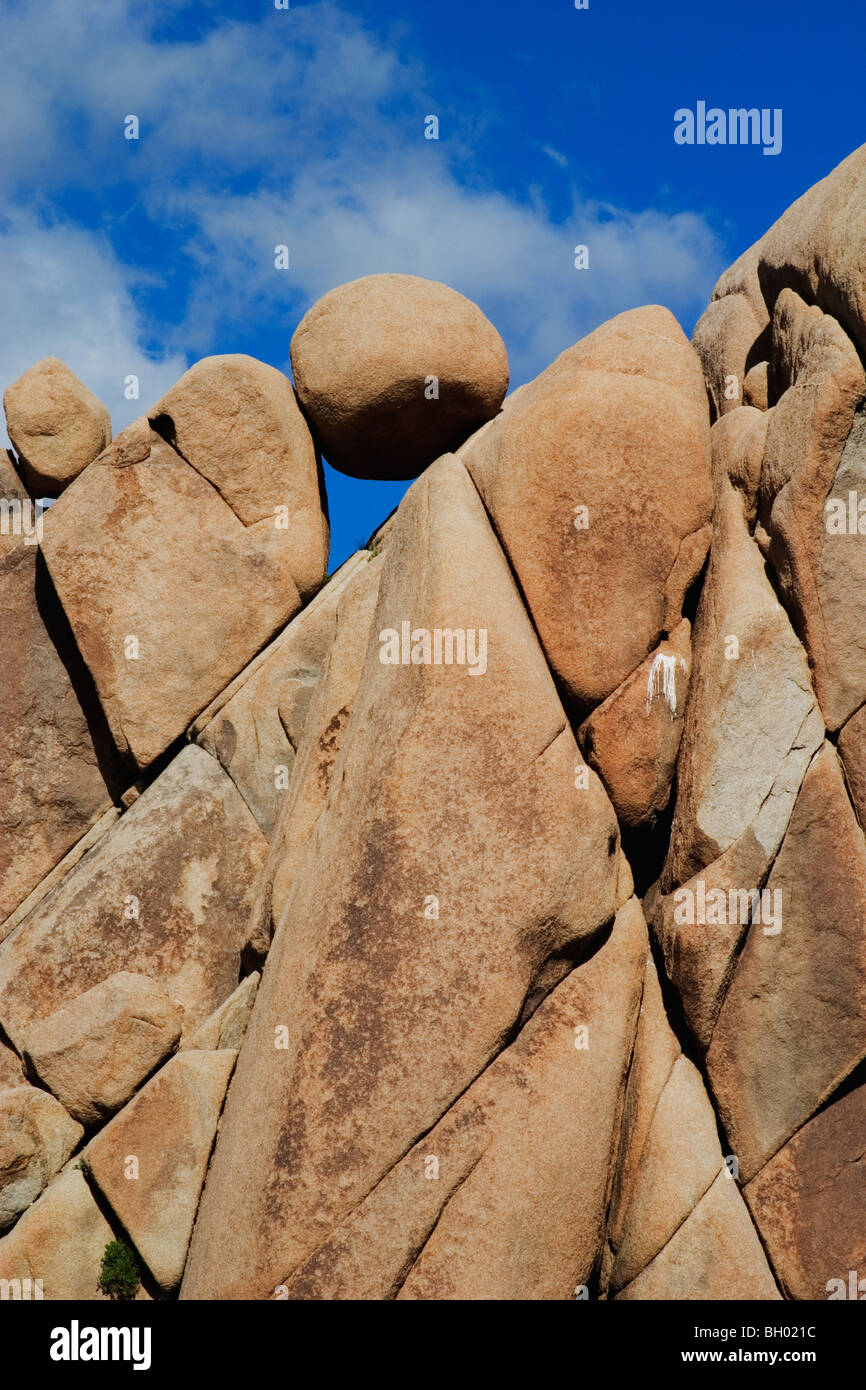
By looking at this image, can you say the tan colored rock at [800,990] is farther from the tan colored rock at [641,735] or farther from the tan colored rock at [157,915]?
the tan colored rock at [157,915]

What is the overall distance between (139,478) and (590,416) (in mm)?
5631

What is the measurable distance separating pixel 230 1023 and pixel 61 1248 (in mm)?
2412

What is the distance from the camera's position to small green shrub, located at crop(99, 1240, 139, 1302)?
9922 mm

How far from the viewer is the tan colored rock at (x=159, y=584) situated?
12.9 metres

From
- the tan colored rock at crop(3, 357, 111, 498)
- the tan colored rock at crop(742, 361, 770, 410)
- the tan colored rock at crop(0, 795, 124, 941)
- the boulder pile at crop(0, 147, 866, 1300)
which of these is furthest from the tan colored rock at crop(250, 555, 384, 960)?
the tan colored rock at crop(3, 357, 111, 498)

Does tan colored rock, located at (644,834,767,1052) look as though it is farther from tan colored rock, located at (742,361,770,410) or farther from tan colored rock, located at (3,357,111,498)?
tan colored rock, located at (3,357,111,498)

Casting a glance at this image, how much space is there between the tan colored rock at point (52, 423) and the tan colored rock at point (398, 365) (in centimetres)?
281

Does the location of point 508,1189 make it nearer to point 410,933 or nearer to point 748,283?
point 410,933

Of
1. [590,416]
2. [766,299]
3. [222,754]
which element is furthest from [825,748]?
[222,754]

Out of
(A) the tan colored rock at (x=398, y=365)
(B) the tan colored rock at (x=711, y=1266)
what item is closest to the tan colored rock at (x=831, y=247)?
(A) the tan colored rock at (x=398, y=365)

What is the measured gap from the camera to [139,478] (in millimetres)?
13125

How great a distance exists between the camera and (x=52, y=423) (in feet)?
45.4

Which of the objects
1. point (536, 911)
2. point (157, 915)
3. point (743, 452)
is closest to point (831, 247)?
point (743, 452)

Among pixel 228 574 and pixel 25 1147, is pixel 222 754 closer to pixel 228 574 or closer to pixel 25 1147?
pixel 228 574
